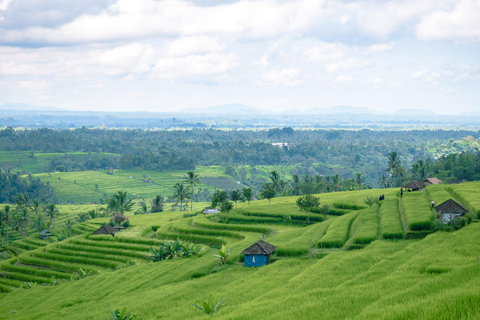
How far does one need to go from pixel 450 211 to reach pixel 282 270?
50.8 feet

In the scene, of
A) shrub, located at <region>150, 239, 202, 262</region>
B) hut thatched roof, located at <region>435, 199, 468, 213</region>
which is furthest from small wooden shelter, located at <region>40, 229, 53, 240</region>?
hut thatched roof, located at <region>435, 199, 468, 213</region>

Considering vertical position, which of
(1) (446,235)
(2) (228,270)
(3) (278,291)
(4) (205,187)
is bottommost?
(4) (205,187)

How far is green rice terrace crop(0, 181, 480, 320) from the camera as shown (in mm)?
19656

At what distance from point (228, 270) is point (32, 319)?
15.0 m

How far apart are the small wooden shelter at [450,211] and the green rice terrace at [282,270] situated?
134 cm

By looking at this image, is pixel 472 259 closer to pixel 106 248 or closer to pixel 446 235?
pixel 446 235

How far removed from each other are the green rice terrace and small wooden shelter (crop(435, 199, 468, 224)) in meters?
1.34

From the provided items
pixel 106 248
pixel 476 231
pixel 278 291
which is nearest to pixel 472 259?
pixel 476 231

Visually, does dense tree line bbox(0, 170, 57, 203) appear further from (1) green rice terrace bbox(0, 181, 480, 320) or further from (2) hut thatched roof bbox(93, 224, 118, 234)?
(1) green rice terrace bbox(0, 181, 480, 320)

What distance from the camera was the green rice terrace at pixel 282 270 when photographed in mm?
19656

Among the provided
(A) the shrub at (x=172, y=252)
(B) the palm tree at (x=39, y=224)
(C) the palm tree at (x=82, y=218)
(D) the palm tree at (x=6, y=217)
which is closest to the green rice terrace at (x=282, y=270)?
(A) the shrub at (x=172, y=252)

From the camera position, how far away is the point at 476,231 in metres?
30.7

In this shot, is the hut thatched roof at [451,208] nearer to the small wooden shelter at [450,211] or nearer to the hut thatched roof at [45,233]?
the small wooden shelter at [450,211]

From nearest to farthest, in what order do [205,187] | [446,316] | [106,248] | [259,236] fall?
1. [446,316]
2. [259,236]
3. [106,248]
4. [205,187]
